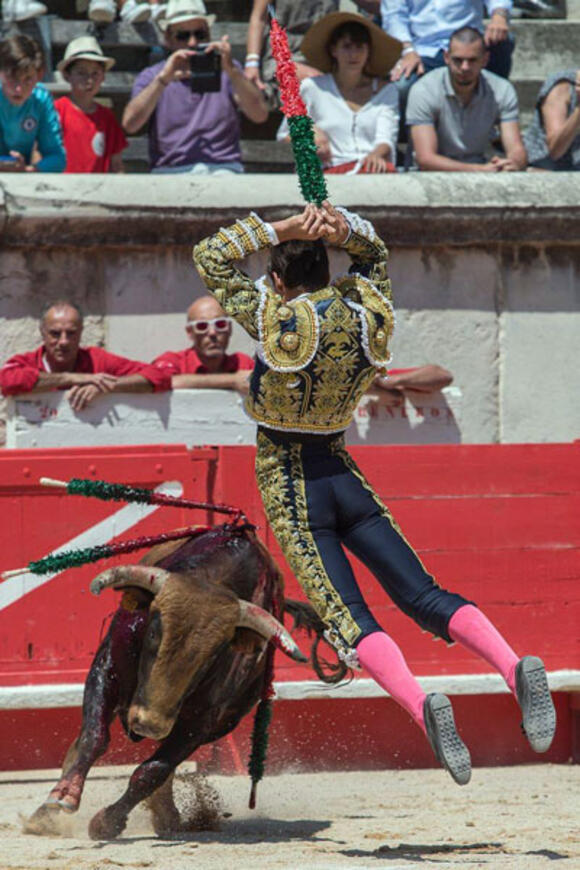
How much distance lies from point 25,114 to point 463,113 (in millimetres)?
2153

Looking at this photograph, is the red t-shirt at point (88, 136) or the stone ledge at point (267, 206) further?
the red t-shirt at point (88, 136)

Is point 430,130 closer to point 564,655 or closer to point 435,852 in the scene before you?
point 564,655

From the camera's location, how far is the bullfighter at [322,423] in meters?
4.19

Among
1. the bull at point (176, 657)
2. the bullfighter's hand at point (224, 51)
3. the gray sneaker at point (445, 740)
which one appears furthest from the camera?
the bullfighter's hand at point (224, 51)

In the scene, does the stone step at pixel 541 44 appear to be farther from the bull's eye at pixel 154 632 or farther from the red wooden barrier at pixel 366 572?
the bull's eye at pixel 154 632

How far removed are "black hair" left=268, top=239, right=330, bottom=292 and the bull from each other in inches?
31.2

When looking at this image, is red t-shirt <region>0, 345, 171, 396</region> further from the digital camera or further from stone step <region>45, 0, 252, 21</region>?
stone step <region>45, 0, 252, 21</region>

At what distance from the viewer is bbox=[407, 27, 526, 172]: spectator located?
766cm

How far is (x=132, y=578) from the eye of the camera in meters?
4.35

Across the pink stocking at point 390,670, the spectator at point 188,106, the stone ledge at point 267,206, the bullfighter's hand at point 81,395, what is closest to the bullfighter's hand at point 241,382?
the bullfighter's hand at point 81,395

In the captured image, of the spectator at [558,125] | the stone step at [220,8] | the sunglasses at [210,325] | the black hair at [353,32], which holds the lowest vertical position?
the sunglasses at [210,325]

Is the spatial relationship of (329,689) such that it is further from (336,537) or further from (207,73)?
(207,73)

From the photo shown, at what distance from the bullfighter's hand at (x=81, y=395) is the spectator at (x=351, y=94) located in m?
1.92

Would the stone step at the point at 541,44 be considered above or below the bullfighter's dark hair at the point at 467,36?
above
